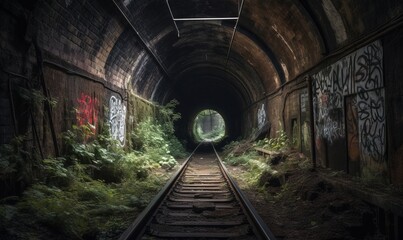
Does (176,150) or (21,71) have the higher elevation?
(21,71)

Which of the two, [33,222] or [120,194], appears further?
[120,194]

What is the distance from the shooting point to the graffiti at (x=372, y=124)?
604cm

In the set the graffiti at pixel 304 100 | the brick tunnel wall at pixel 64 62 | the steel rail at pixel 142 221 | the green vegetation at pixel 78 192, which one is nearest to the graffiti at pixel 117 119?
the brick tunnel wall at pixel 64 62

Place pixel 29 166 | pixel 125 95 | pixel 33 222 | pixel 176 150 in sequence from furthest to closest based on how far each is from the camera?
pixel 176 150, pixel 125 95, pixel 29 166, pixel 33 222

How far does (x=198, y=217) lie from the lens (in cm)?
592

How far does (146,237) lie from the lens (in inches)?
183

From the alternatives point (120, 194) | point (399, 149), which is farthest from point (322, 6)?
point (120, 194)

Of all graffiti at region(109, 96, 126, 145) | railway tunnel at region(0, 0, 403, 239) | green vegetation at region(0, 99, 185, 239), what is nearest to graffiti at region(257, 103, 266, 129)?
railway tunnel at region(0, 0, 403, 239)

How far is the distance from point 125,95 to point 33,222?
8.99 m

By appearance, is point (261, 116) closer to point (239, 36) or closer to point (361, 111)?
point (239, 36)

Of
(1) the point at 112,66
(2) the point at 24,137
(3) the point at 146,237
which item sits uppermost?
(1) the point at 112,66

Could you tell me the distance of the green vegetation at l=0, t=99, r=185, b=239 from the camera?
14.9ft

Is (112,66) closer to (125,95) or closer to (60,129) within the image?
(125,95)

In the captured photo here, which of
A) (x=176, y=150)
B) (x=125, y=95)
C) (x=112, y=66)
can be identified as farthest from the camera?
(x=176, y=150)
